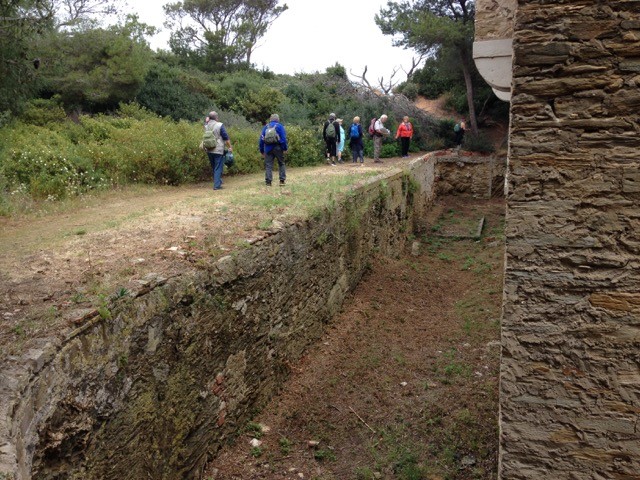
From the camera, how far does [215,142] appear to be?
9.86 m

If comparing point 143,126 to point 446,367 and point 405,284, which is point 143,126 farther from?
point 446,367

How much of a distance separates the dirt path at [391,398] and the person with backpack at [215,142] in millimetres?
3487

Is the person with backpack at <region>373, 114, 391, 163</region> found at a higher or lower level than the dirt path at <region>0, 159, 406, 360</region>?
higher

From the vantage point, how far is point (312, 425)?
609 centimetres

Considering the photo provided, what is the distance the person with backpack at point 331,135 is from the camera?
15.1 m

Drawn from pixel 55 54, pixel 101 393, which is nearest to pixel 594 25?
pixel 101 393

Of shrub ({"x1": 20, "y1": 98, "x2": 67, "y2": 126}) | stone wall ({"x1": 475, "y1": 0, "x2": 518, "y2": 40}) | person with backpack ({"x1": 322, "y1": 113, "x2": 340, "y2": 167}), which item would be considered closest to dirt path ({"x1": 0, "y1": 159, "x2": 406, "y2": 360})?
stone wall ({"x1": 475, "y1": 0, "x2": 518, "y2": 40})

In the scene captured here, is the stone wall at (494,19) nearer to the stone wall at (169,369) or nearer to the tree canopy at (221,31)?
the stone wall at (169,369)

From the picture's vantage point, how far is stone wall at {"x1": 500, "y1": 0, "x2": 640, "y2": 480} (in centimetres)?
305

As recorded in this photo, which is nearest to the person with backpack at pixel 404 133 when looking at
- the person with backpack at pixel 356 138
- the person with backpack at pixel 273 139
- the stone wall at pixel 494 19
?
the person with backpack at pixel 356 138

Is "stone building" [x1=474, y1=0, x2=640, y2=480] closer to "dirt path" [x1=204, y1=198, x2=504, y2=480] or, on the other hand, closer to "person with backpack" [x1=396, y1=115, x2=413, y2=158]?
"dirt path" [x1=204, y1=198, x2=504, y2=480]

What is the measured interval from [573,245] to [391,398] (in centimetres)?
391

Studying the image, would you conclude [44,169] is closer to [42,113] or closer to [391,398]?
[42,113]

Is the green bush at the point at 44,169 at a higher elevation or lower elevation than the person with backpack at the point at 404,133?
lower
